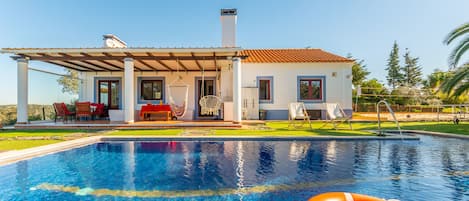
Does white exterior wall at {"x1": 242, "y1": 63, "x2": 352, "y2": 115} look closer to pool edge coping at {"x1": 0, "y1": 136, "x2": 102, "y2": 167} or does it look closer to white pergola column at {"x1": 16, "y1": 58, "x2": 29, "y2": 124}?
pool edge coping at {"x1": 0, "y1": 136, "x2": 102, "y2": 167}

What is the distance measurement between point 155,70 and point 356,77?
2856 cm

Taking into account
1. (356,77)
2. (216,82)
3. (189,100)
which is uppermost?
(356,77)

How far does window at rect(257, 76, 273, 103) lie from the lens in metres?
15.0

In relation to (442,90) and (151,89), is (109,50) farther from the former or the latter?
(442,90)

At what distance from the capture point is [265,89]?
15.2 metres

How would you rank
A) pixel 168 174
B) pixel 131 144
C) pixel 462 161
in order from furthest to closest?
pixel 131 144, pixel 462 161, pixel 168 174

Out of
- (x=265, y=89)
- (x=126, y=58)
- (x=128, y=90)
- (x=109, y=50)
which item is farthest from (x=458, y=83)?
(x=109, y=50)

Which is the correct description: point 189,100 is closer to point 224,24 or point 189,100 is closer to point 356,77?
point 224,24

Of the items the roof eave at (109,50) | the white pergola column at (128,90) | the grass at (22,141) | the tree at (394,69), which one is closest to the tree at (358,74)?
the tree at (394,69)

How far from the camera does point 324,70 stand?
1502 cm

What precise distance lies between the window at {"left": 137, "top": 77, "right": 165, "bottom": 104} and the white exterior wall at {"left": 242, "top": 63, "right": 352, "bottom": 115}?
4.91 metres

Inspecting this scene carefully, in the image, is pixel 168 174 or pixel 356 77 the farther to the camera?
pixel 356 77

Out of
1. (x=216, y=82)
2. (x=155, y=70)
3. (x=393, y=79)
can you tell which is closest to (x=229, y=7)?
(x=216, y=82)

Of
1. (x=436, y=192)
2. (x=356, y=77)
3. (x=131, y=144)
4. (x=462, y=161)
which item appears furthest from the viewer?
(x=356, y=77)
